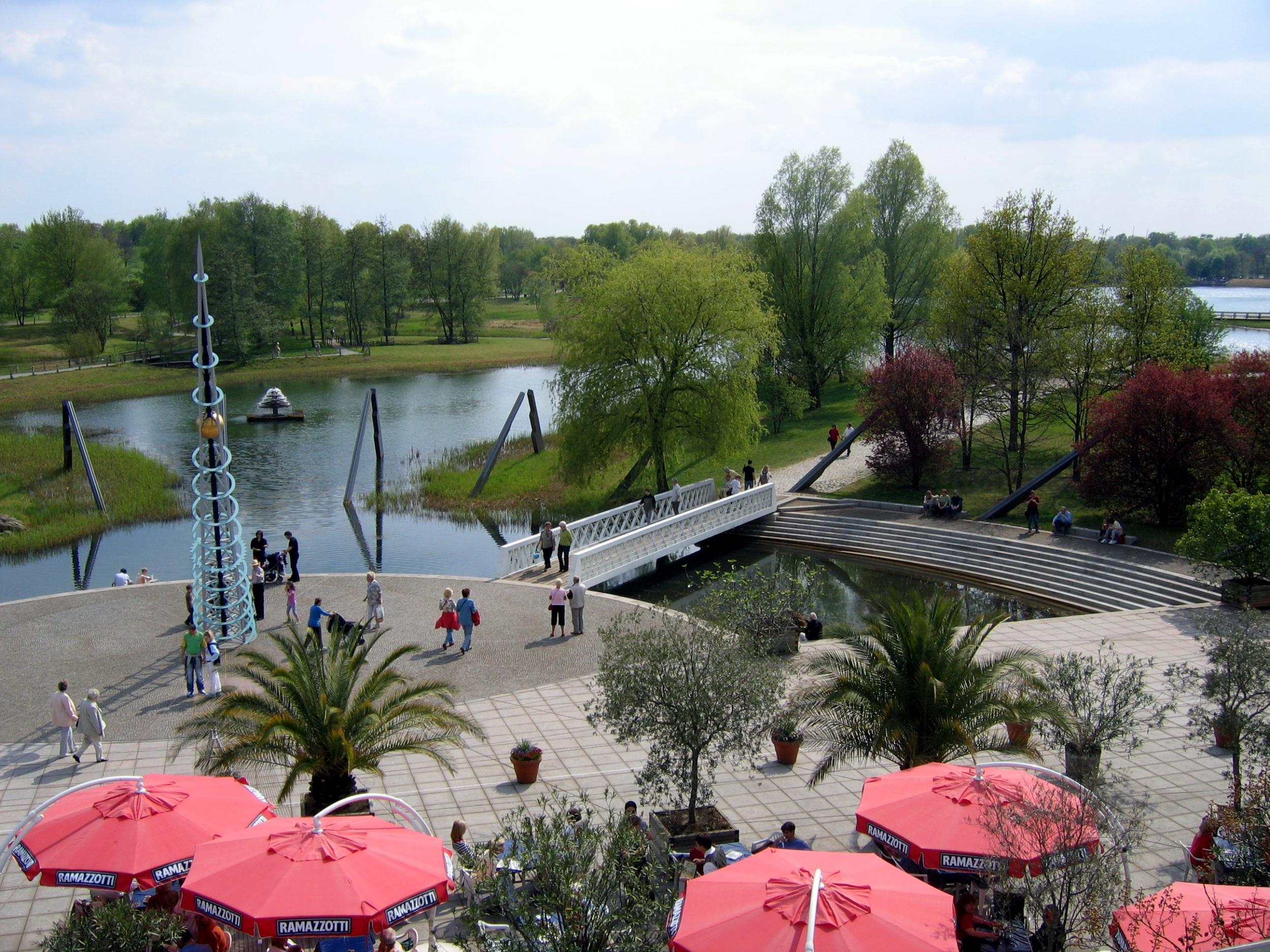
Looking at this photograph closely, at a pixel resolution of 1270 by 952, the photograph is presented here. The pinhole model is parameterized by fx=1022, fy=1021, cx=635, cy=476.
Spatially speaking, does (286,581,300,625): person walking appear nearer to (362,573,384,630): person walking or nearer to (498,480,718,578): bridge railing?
(362,573,384,630): person walking

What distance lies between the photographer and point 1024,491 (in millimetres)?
33312

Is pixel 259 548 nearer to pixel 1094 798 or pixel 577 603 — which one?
pixel 577 603

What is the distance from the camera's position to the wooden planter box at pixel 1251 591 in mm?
22828

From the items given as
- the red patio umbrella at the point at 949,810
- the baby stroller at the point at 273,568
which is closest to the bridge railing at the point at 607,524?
the baby stroller at the point at 273,568

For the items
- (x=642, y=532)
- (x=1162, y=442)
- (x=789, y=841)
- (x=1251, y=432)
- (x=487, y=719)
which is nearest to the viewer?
(x=789, y=841)

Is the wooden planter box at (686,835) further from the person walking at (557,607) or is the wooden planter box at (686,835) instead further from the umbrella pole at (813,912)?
the person walking at (557,607)

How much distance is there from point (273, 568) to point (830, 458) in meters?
22.5

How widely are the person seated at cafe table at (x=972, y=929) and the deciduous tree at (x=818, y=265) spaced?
43.5 metres

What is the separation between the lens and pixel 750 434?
3866 cm

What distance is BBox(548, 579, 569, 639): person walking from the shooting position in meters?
20.8

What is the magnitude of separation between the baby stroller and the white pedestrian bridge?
5342mm

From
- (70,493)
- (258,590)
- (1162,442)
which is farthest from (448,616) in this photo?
(70,493)

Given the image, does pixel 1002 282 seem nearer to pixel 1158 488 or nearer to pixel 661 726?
pixel 1158 488

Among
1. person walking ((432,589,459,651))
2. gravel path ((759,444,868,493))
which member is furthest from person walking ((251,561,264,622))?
gravel path ((759,444,868,493))
